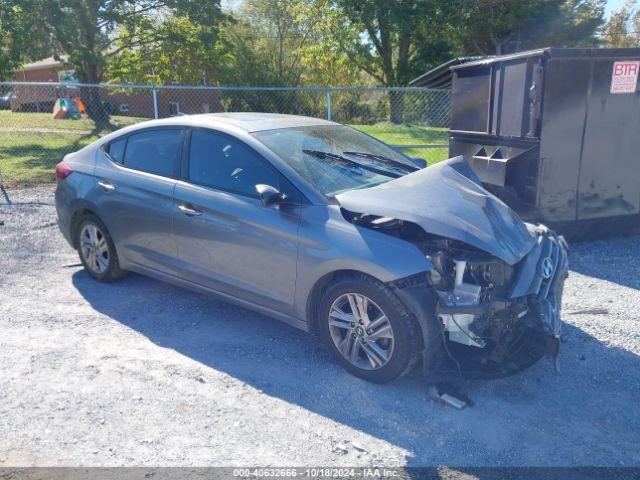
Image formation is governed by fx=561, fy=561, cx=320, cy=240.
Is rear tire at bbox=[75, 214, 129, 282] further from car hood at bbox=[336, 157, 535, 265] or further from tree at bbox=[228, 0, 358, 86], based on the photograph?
tree at bbox=[228, 0, 358, 86]

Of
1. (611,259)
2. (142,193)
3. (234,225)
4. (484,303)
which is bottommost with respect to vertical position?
(611,259)

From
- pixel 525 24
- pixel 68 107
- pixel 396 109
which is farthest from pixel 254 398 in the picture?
pixel 525 24

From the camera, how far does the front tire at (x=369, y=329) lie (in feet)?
11.2

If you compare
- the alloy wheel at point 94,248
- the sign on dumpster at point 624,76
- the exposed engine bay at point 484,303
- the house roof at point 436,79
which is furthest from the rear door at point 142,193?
the house roof at point 436,79

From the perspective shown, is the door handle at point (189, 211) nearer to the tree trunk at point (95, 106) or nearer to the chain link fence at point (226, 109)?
the chain link fence at point (226, 109)

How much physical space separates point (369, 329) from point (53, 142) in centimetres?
1600

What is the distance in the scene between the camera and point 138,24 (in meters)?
19.8

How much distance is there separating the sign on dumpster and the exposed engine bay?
11.5 feet

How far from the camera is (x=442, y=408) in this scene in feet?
11.2

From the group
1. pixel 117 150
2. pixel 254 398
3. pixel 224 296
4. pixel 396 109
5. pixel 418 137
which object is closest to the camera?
pixel 254 398

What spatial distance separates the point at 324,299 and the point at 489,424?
126 cm

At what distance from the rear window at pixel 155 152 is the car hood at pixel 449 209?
1646mm

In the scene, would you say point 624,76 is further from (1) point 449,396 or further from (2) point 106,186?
(2) point 106,186

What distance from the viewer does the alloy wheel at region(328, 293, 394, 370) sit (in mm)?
3533
